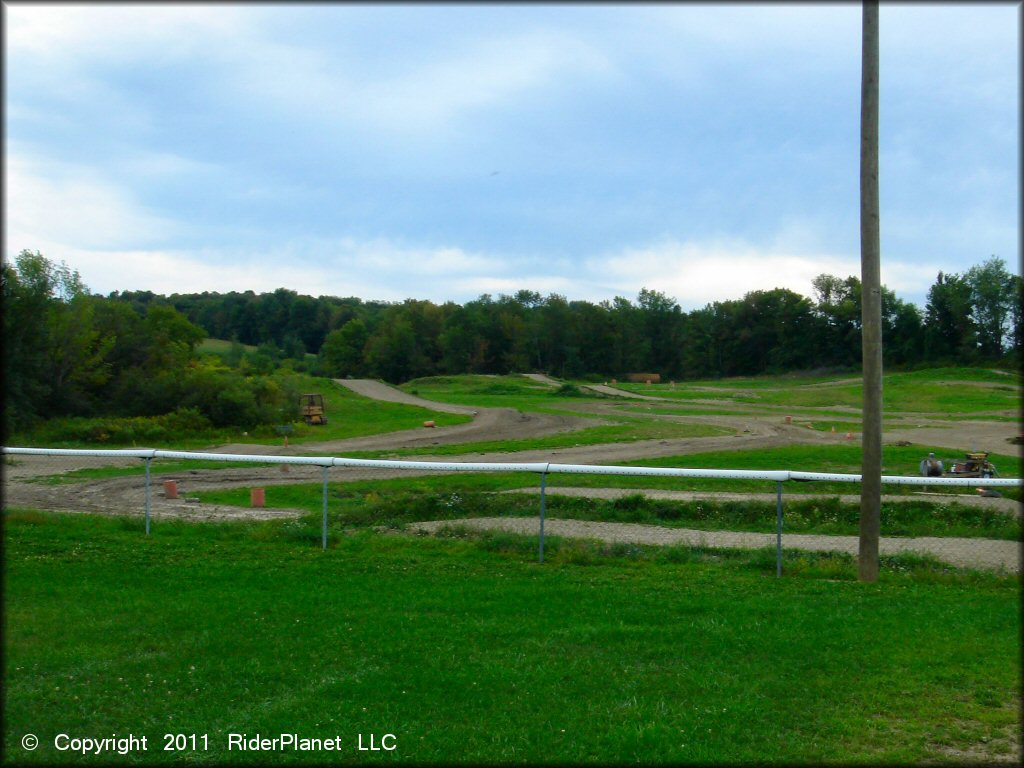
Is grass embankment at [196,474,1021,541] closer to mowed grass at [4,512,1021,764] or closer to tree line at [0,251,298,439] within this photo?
mowed grass at [4,512,1021,764]

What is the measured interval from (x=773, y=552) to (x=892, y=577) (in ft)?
4.54

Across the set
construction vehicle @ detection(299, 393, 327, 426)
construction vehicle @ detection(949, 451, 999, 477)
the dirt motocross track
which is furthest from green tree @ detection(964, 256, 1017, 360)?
construction vehicle @ detection(299, 393, 327, 426)

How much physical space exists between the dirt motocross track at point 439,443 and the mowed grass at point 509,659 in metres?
7.46

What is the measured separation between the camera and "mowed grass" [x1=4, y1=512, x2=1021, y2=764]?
14.9 feet

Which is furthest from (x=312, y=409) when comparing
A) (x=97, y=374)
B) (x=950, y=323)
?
(x=950, y=323)

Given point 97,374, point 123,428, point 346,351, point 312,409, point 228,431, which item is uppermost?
point 346,351

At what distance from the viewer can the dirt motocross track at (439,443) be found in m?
17.6

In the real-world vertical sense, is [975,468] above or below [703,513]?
above

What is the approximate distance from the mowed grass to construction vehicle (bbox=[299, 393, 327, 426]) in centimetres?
3563

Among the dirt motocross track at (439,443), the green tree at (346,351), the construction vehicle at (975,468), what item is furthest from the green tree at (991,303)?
the green tree at (346,351)

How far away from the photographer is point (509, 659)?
5797mm

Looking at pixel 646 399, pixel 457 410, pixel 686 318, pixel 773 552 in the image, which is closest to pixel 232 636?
pixel 773 552

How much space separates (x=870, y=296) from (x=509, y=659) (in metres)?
5.85

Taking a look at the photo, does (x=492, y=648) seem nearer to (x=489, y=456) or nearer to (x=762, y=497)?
(x=762, y=497)
